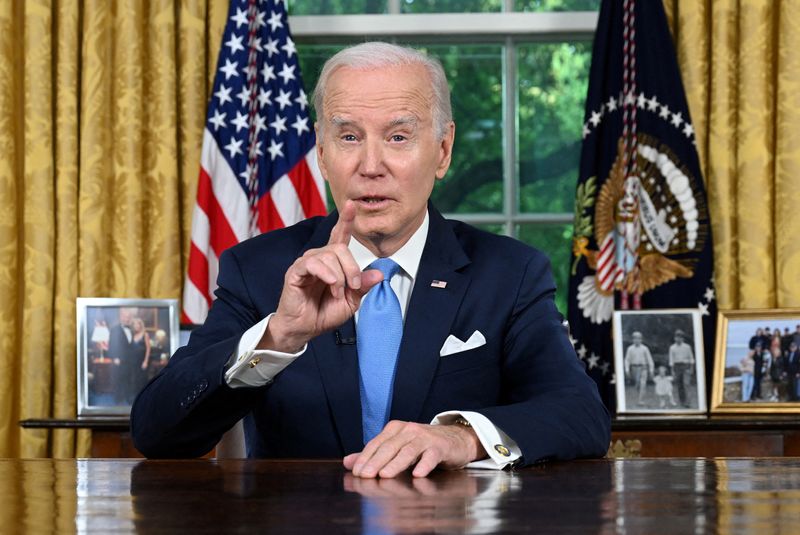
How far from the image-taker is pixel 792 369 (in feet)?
12.7

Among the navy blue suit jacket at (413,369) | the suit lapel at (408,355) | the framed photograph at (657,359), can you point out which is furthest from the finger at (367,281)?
the framed photograph at (657,359)

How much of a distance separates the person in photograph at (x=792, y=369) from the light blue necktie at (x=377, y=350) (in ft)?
6.95

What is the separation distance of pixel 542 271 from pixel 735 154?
2236 mm

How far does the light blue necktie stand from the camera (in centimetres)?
215

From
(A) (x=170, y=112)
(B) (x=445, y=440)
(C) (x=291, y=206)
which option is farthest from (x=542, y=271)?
(A) (x=170, y=112)

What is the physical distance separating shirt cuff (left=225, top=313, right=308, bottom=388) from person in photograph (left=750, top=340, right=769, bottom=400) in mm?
2427

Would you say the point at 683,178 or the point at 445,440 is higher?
the point at 683,178

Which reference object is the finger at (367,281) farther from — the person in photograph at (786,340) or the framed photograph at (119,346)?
the person in photograph at (786,340)

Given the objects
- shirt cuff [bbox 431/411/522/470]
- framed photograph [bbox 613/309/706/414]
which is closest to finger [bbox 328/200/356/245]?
shirt cuff [bbox 431/411/522/470]

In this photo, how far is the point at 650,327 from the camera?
13.0 feet

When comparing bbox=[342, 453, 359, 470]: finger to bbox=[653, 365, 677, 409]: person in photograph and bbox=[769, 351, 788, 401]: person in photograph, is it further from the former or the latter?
bbox=[769, 351, 788, 401]: person in photograph

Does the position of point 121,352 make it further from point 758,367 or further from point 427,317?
point 758,367

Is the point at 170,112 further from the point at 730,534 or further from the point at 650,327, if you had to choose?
the point at 730,534

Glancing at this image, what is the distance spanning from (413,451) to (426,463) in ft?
0.09
